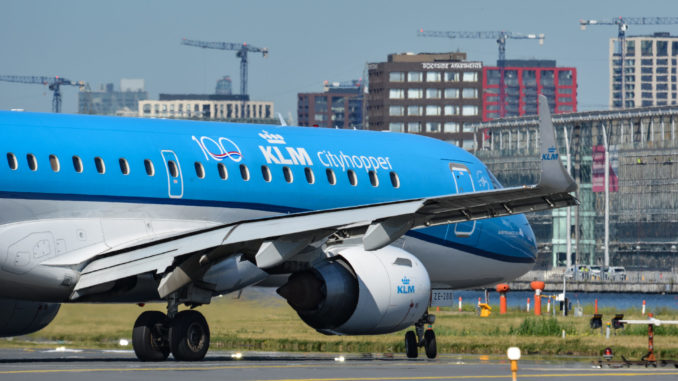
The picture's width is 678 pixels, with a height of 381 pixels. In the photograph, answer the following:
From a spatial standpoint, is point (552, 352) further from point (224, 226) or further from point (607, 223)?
point (607, 223)

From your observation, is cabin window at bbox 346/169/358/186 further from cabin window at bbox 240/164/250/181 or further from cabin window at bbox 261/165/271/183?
cabin window at bbox 240/164/250/181

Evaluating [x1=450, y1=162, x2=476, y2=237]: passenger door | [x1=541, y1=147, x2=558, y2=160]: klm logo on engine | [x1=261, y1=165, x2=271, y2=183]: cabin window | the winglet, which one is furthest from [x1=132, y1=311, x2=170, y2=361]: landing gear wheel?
[x1=541, y1=147, x2=558, y2=160]: klm logo on engine

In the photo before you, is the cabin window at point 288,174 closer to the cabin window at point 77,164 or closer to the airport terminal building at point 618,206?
the cabin window at point 77,164

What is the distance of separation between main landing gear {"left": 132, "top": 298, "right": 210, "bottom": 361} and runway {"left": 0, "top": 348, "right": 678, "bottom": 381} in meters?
0.27

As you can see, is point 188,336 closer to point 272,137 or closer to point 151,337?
point 151,337

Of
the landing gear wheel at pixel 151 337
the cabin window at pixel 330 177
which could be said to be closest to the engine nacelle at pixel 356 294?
the landing gear wheel at pixel 151 337

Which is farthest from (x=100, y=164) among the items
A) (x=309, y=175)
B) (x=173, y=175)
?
(x=309, y=175)

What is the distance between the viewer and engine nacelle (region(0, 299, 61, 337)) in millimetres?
28681

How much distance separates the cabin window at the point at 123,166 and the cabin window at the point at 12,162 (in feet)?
7.22

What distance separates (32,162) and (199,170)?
3.63m

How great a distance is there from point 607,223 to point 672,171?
1407 cm

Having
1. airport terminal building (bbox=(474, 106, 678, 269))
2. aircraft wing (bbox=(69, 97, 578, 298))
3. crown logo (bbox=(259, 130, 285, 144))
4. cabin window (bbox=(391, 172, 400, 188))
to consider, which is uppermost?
crown logo (bbox=(259, 130, 285, 144))

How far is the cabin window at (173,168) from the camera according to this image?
90.4ft

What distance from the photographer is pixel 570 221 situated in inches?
6816
